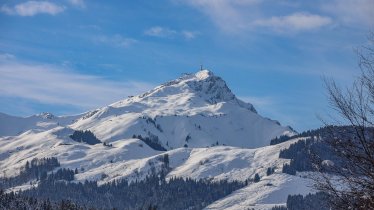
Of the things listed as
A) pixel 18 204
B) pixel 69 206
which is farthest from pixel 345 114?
pixel 18 204

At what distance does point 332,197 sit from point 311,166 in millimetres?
1040

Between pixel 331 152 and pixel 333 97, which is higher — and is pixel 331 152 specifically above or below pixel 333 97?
below

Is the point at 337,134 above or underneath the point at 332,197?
above

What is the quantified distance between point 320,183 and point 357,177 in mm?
1217

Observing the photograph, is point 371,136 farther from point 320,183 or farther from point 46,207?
point 46,207

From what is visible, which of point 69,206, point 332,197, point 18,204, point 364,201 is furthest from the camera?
point 18,204

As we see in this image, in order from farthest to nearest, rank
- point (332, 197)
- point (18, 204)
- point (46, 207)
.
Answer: point (18, 204), point (46, 207), point (332, 197)

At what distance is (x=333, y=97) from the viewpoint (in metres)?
16.6

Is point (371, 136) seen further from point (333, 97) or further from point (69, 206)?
point (69, 206)

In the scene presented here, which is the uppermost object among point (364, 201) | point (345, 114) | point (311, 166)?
point (345, 114)

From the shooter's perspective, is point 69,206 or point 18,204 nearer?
point 69,206

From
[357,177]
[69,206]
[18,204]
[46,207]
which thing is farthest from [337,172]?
[18,204]

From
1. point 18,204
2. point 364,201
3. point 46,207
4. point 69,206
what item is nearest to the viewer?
point 364,201

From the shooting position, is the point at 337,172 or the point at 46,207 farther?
the point at 46,207
